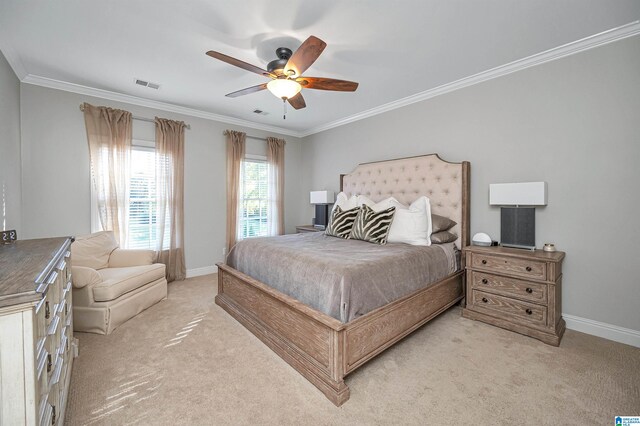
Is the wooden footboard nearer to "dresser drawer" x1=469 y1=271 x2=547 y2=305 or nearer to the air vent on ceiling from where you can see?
"dresser drawer" x1=469 y1=271 x2=547 y2=305

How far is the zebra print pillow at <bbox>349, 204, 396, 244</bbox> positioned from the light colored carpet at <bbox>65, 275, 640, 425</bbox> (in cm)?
104

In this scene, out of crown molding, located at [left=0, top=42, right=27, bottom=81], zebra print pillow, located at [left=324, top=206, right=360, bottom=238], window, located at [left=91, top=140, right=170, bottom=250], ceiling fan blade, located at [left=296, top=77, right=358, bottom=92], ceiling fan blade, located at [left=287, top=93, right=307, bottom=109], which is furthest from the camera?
window, located at [left=91, top=140, right=170, bottom=250]

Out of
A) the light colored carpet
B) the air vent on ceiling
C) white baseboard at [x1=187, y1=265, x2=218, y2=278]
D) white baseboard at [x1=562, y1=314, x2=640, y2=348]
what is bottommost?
the light colored carpet

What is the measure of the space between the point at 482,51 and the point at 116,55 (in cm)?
356

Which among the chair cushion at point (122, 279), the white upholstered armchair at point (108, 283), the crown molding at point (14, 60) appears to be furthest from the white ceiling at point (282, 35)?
the chair cushion at point (122, 279)

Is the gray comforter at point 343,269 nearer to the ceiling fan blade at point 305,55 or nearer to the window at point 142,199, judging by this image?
the ceiling fan blade at point 305,55

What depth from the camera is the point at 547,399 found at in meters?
1.70

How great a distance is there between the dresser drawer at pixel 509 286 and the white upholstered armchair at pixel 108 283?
3524 mm

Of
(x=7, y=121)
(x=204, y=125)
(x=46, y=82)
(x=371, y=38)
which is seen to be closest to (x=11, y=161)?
(x=7, y=121)

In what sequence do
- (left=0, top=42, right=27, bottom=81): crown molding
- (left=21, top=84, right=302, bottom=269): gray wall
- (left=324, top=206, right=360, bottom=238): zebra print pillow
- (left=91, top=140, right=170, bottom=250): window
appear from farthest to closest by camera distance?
(left=91, top=140, right=170, bottom=250): window, (left=324, top=206, right=360, bottom=238): zebra print pillow, (left=21, top=84, right=302, bottom=269): gray wall, (left=0, top=42, right=27, bottom=81): crown molding

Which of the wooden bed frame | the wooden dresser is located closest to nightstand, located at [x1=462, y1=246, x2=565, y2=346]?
the wooden bed frame

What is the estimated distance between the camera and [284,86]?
2371 mm

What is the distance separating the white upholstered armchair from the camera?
252 centimetres

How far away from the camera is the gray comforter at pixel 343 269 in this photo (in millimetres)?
1909
